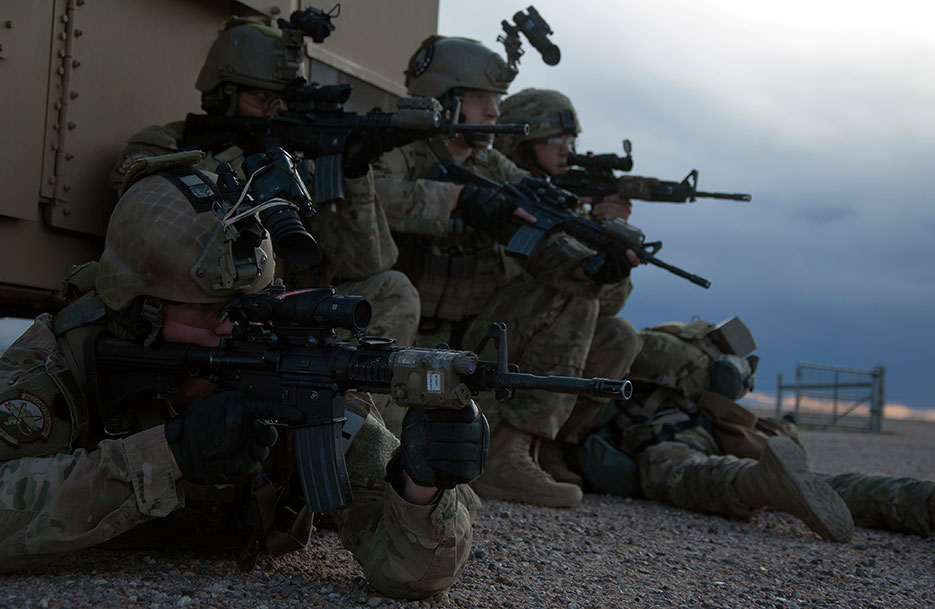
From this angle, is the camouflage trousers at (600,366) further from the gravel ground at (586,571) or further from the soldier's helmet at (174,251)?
the soldier's helmet at (174,251)

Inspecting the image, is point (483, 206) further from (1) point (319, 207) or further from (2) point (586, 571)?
(2) point (586, 571)

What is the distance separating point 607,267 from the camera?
18.4ft

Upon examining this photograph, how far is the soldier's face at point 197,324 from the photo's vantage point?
119 inches

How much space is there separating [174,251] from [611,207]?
4.19 metres

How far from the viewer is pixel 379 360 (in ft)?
8.99

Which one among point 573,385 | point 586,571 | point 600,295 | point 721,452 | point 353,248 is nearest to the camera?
point 573,385

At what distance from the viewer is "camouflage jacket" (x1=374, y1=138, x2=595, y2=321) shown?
17.9 ft

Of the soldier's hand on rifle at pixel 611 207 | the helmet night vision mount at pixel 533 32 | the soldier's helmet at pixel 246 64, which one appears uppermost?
the helmet night vision mount at pixel 533 32

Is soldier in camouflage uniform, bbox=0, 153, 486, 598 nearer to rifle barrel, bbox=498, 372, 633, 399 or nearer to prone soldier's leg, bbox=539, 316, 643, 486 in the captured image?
rifle barrel, bbox=498, 372, 633, 399

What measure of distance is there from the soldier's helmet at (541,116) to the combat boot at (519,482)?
2463 millimetres

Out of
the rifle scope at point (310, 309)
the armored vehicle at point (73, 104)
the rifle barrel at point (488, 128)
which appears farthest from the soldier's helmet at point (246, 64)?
the rifle scope at point (310, 309)

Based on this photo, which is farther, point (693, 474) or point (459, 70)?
point (459, 70)

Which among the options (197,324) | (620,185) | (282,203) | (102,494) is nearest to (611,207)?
(620,185)

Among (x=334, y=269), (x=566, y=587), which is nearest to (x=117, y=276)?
(x=566, y=587)
